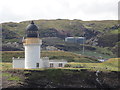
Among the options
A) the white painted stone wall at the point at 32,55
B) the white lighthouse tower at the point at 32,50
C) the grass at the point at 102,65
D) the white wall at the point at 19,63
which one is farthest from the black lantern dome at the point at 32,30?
the grass at the point at 102,65

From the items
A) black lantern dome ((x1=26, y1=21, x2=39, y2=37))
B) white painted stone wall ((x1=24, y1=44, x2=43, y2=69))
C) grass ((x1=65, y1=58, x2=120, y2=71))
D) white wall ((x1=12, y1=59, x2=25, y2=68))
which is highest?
black lantern dome ((x1=26, y1=21, x2=39, y2=37))

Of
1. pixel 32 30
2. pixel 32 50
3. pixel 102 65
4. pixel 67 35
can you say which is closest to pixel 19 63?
pixel 32 50

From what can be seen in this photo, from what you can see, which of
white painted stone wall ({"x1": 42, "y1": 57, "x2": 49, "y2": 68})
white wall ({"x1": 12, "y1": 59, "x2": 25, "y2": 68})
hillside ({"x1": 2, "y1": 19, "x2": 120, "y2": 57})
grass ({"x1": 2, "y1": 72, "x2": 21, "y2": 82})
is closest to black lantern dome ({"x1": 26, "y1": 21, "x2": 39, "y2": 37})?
white painted stone wall ({"x1": 42, "y1": 57, "x2": 49, "y2": 68})

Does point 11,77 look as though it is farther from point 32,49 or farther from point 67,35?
point 67,35

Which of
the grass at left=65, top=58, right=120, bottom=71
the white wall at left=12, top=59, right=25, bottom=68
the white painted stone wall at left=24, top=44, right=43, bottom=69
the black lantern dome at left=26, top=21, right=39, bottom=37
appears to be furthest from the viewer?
the grass at left=65, top=58, right=120, bottom=71

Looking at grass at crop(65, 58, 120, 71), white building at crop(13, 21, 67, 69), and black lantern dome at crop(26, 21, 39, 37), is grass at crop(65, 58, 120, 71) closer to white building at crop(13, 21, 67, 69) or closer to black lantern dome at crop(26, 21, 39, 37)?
white building at crop(13, 21, 67, 69)

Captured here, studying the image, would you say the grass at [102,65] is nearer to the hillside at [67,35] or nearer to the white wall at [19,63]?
the white wall at [19,63]

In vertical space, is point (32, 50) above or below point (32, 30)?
below

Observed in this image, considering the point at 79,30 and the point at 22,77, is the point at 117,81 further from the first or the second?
the point at 79,30

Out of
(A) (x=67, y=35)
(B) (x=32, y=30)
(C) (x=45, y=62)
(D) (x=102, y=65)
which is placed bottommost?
(D) (x=102, y=65)

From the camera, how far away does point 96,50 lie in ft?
424

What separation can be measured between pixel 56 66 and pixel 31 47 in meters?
6.80

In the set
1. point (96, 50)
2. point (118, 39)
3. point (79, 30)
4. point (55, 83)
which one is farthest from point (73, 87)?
point (79, 30)

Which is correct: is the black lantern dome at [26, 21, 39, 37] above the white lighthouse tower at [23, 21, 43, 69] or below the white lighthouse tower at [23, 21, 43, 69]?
above
